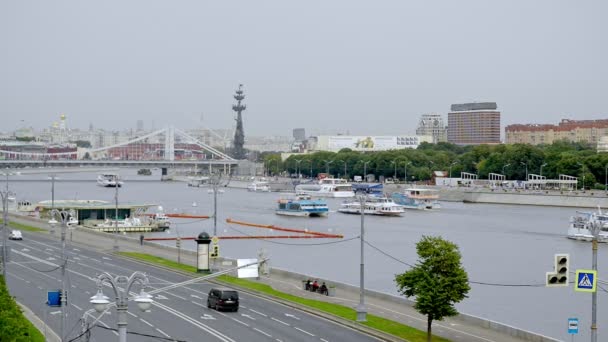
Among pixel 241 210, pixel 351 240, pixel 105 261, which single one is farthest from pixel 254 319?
pixel 241 210

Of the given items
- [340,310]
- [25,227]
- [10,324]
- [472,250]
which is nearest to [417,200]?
[472,250]

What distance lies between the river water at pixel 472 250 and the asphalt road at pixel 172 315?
A: 7904 mm

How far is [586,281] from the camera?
19609 millimetres

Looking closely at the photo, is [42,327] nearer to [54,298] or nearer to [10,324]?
[54,298]

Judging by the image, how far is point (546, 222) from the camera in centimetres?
7312

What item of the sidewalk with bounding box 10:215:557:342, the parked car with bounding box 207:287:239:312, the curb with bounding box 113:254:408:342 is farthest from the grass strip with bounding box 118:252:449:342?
the parked car with bounding box 207:287:239:312

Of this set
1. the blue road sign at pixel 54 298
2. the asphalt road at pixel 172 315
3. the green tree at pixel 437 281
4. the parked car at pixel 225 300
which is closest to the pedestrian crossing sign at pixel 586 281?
the green tree at pixel 437 281

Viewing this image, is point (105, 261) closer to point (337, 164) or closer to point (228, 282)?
point (228, 282)

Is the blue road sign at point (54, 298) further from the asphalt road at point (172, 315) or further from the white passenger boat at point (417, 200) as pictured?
the white passenger boat at point (417, 200)

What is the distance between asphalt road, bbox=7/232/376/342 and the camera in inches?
955

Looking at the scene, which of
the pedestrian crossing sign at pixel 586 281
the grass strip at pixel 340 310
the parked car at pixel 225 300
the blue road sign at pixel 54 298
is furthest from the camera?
the parked car at pixel 225 300

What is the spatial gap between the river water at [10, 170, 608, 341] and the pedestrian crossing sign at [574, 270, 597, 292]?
976cm

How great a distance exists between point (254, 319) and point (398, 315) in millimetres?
4175

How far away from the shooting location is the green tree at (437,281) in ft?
80.3
